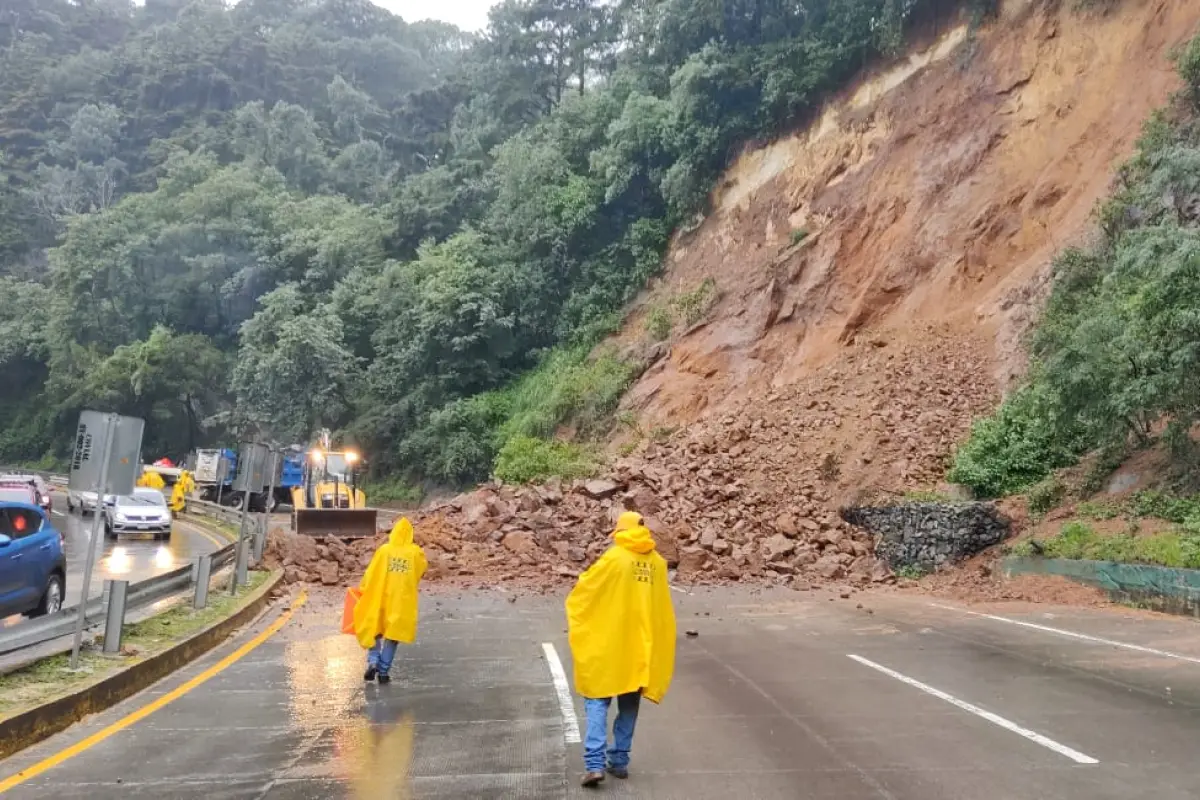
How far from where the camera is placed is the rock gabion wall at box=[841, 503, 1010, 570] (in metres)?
17.4

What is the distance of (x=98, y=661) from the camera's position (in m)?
8.81

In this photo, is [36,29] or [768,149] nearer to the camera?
[768,149]

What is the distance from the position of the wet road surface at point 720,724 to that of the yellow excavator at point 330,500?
12690mm

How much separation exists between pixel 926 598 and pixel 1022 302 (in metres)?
11.5

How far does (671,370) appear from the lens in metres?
31.2

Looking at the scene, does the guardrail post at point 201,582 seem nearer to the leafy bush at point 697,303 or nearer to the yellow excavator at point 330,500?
the yellow excavator at point 330,500

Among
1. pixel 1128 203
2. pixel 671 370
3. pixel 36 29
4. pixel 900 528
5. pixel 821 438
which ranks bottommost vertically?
pixel 900 528

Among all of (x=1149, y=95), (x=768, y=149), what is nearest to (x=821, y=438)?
(x=1149, y=95)

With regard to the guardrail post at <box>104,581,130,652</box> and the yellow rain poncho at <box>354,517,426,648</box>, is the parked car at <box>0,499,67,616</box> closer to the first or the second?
the guardrail post at <box>104,581,130,652</box>

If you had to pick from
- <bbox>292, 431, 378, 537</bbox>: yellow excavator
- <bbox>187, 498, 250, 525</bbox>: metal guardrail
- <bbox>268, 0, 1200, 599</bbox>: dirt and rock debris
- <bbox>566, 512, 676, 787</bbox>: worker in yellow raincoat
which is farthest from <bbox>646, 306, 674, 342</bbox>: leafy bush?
<bbox>566, 512, 676, 787</bbox>: worker in yellow raincoat

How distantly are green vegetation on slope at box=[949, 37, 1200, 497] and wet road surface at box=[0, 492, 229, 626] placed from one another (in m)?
15.5

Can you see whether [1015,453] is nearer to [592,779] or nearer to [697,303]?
[697,303]

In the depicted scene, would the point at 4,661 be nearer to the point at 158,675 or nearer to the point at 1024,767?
the point at 158,675

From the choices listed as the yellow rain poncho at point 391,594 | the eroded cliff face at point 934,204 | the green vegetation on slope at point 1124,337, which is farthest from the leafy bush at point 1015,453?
the yellow rain poncho at point 391,594
